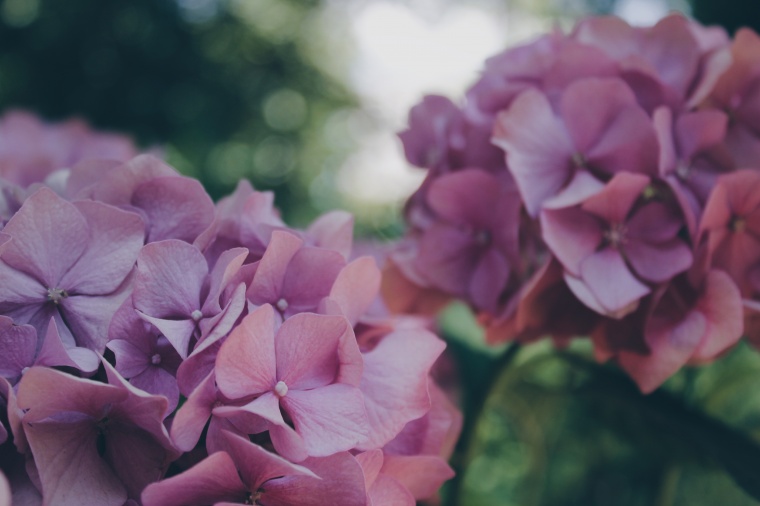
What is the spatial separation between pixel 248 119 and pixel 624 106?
1436 millimetres

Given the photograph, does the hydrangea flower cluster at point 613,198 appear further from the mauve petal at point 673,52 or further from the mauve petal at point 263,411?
the mauve petal at point 263,411

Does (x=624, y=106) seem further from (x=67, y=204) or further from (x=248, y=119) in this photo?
(x=248, y=119)

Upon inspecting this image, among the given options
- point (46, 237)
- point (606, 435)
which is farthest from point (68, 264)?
point (606, 435)

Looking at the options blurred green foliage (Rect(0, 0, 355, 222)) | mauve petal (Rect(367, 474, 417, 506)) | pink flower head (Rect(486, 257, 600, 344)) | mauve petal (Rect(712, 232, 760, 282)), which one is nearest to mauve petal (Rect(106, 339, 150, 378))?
mauve petal (Rect(367, 474, 417, 506))

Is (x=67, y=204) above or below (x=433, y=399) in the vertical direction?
above

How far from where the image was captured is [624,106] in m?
0.43

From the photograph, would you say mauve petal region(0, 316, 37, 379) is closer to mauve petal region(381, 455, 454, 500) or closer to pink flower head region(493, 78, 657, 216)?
mauve petal region(381, 455, 454, 500)

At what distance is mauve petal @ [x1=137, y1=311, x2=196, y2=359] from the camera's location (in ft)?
0.89

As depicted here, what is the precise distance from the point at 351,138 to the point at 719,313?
76.7 inches

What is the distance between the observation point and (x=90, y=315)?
0.30m

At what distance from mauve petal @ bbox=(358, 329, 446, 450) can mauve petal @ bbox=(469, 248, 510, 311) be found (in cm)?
13

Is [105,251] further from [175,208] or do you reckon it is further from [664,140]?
[664,140]

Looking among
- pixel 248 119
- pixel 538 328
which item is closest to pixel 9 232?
pixel 538 328

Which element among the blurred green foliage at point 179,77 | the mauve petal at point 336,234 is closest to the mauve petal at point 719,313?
the mauve petal at point 336,234
